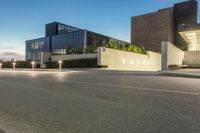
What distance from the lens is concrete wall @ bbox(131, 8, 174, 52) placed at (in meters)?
69.5

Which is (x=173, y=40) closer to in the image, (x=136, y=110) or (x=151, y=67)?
(x=151, y=67)

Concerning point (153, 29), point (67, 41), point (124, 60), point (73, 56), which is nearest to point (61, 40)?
point (67, 41)

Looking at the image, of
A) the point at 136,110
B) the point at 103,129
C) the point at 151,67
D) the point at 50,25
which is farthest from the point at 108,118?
the point at 50,25

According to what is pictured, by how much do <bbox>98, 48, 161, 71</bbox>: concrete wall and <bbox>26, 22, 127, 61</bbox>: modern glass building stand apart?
13.5 m

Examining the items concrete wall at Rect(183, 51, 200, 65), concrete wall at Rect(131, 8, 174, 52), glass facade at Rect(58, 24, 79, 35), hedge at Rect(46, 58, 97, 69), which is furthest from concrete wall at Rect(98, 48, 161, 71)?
glass facade at Rect(58, 24, 79, 35)

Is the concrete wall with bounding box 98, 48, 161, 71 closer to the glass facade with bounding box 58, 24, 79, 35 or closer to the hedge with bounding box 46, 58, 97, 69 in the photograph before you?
the hedge with bounding box 46, 58, 97, 69

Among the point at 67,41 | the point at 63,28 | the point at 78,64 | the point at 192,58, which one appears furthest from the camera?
the point at 63,28

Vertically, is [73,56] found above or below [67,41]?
below

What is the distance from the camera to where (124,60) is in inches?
1415

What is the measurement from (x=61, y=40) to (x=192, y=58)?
42.3 m

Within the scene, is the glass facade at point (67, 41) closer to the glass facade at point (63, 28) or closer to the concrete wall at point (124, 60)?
the glass facade at point (63, 28)

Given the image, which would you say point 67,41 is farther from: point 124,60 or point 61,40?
point 124,60

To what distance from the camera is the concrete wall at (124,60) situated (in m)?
30.4

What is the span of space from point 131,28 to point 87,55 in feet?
156
